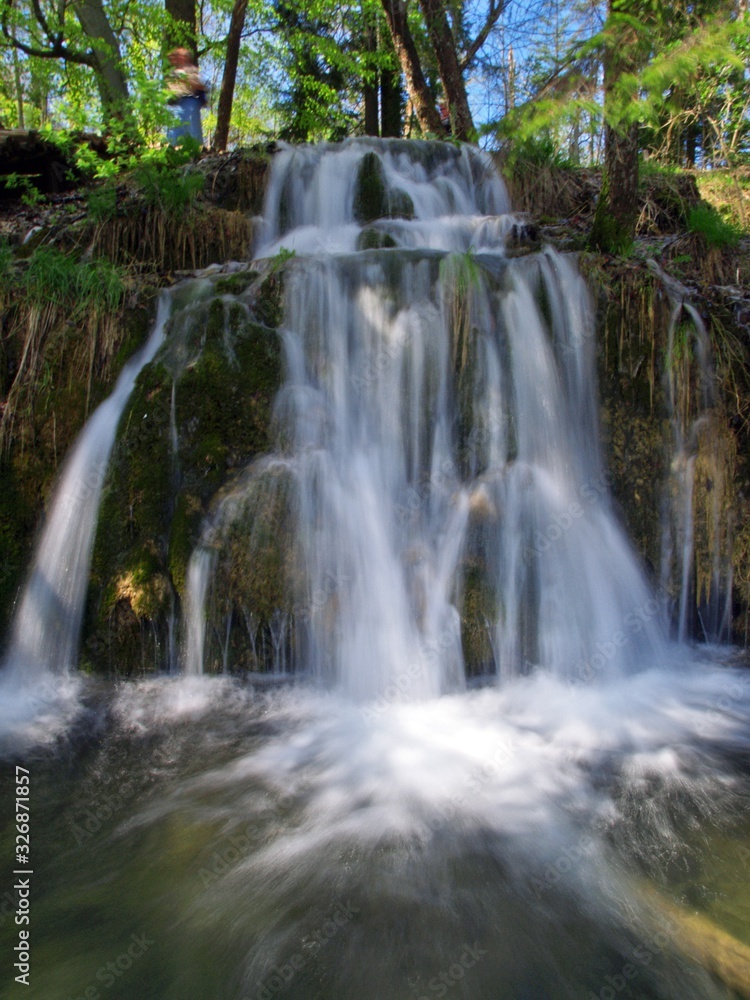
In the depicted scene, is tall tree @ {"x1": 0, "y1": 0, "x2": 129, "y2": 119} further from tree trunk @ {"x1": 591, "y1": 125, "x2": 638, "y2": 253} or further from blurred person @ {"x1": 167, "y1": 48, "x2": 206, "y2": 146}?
tree trunk @ {"x1": 591, "y1": 125, "x2": 638, "y2": 253}

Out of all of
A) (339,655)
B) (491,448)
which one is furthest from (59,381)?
(491,448)

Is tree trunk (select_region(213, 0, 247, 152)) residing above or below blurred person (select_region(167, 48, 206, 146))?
above

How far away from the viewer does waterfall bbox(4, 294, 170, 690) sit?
13.5 feet

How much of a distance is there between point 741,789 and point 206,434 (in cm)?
370

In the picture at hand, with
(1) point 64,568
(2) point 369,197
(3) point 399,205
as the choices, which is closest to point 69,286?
(1) point 64,568

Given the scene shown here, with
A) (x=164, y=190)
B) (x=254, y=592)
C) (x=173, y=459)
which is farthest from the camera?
(x=164, y=190)

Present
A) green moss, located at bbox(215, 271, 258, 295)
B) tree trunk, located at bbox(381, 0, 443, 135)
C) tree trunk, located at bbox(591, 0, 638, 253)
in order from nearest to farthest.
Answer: green moss, located at bbox(215, 271, 258, 295) → tree trunk, located at bbox(591, 0, 638, 253) → tree trunk, located at bbox(381, 0, 443, 135)

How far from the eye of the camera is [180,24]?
9727mm

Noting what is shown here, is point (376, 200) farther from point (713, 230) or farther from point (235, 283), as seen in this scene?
point (713, 230)

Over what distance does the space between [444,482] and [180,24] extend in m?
9.45

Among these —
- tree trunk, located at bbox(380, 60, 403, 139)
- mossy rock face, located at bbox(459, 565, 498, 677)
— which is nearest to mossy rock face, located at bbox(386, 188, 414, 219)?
mossy rock face, located at bbox(459, 565, 498, 677)

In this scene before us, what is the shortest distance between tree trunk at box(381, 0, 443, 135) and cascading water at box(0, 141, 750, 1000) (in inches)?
201

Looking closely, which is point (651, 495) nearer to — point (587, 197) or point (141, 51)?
point (587, 197)

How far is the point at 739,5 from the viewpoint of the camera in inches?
179
